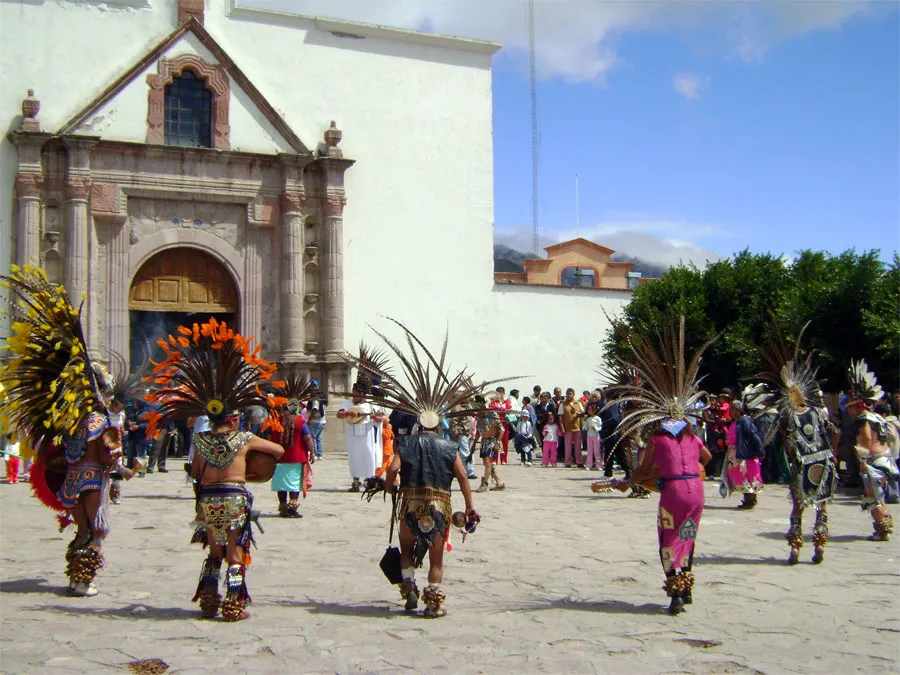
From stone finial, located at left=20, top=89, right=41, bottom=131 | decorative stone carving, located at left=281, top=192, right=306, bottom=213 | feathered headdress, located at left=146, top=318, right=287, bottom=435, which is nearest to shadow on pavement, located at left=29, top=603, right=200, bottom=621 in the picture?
feathered headdress, located at left=146, top=318, right=287, bottom=435

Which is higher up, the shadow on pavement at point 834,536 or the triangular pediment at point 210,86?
the triangular pediment at point 210,86

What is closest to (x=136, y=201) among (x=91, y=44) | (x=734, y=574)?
(x=91, y=44)

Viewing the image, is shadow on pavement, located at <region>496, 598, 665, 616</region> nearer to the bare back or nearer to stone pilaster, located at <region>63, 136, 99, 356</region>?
the bare back

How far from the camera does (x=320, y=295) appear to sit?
25625mm

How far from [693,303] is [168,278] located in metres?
12.2

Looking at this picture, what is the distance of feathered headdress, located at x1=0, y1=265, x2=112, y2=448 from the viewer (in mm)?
8594

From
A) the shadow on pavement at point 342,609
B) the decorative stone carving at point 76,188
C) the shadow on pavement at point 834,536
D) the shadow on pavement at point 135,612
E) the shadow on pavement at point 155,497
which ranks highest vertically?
the decorative stone carving at point 76,188

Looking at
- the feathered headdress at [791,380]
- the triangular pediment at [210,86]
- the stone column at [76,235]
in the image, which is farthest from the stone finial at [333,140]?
the feathered headdress at [791,380]

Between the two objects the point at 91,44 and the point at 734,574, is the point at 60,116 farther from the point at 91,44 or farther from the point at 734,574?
the point at 734,574

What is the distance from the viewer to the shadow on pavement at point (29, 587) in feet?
28.4

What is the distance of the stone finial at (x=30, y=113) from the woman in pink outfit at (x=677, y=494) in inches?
736

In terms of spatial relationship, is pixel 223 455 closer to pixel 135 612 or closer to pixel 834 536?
pixel 135 612

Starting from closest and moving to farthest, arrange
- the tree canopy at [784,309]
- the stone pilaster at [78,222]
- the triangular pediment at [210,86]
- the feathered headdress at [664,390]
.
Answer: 1. the feathered headdress at [664,390]
2. the tree canopy at [784,309]
3. the stone pilaster at [78,222]
4. the triangular pediment at [210,86]

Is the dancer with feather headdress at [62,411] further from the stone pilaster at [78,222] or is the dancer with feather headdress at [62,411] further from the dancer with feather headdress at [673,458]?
the stone pilaster at [78,222]
